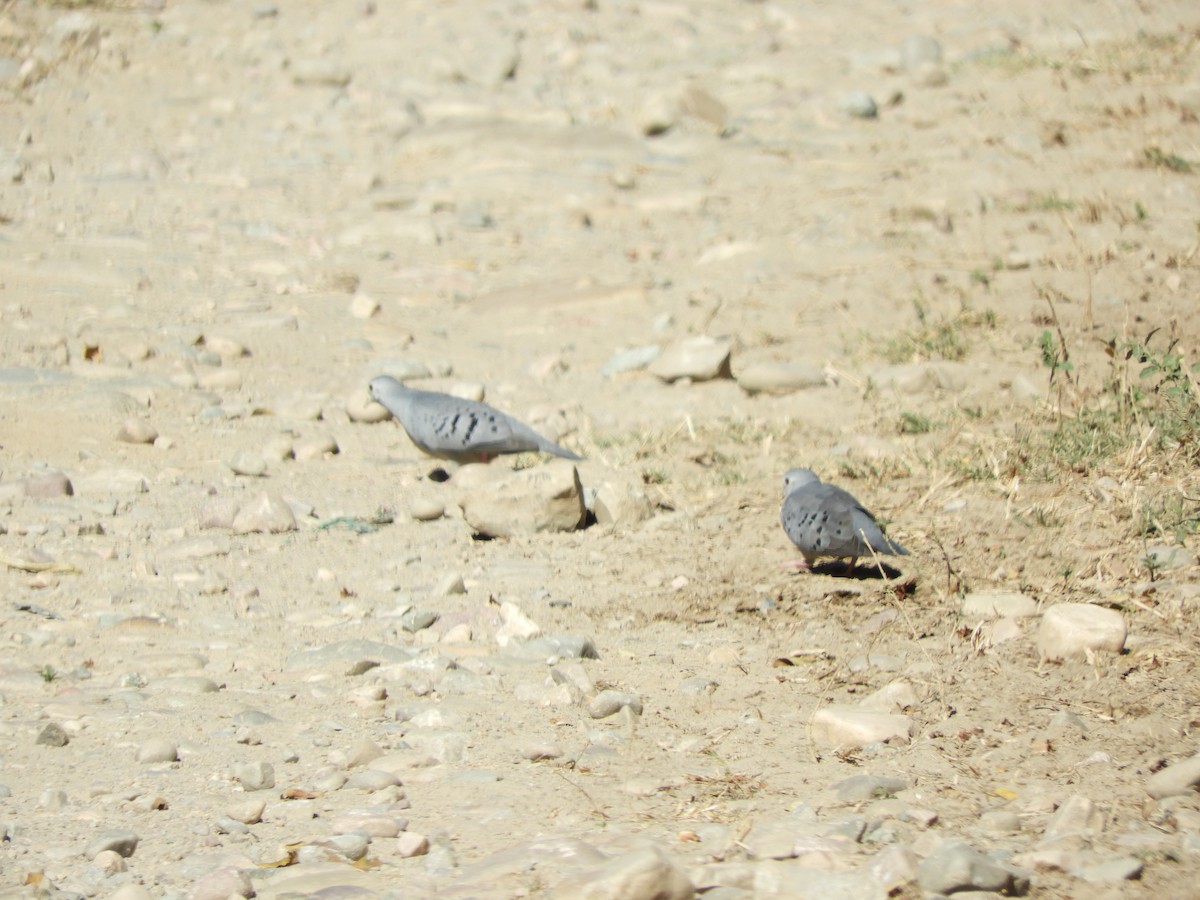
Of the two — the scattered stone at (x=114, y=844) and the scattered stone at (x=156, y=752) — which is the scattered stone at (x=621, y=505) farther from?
the scattered stone at (x=114, y=844)


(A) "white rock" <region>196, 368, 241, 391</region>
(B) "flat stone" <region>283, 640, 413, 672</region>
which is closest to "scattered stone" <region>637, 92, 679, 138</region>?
(A) "white rock" <region>196, 368, 241, 391</region>

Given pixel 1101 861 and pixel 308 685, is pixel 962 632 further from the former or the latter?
pixel 308 685

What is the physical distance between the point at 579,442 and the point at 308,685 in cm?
196

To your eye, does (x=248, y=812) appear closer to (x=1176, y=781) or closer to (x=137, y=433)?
(x=1176, y=781)

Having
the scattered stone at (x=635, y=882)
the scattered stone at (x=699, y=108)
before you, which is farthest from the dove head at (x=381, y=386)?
the scattered stone at (x=699, y=108)

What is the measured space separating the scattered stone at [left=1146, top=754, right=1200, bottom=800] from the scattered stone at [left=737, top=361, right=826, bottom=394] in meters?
2.84

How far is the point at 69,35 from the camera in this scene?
9695 millimetres

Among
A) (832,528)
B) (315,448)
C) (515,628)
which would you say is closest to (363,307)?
(315,448)

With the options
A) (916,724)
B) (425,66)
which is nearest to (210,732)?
(916,724)

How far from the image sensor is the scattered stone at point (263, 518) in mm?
4039

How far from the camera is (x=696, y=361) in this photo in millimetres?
5367

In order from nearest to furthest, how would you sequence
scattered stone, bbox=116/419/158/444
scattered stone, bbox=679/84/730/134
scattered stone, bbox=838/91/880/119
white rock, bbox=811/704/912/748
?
white rock, bbox=811/704/912/748 → scattered stone, bbox=116/419/158/444 → scattered stone, bbox=838/91/880/119 → scattered stone, bbox=679/84/730/134

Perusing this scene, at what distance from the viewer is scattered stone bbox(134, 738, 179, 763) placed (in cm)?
264

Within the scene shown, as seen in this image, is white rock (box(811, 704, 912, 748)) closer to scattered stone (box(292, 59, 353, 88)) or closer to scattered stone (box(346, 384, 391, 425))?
scattered stone (box(346, 384, 391, 425))
